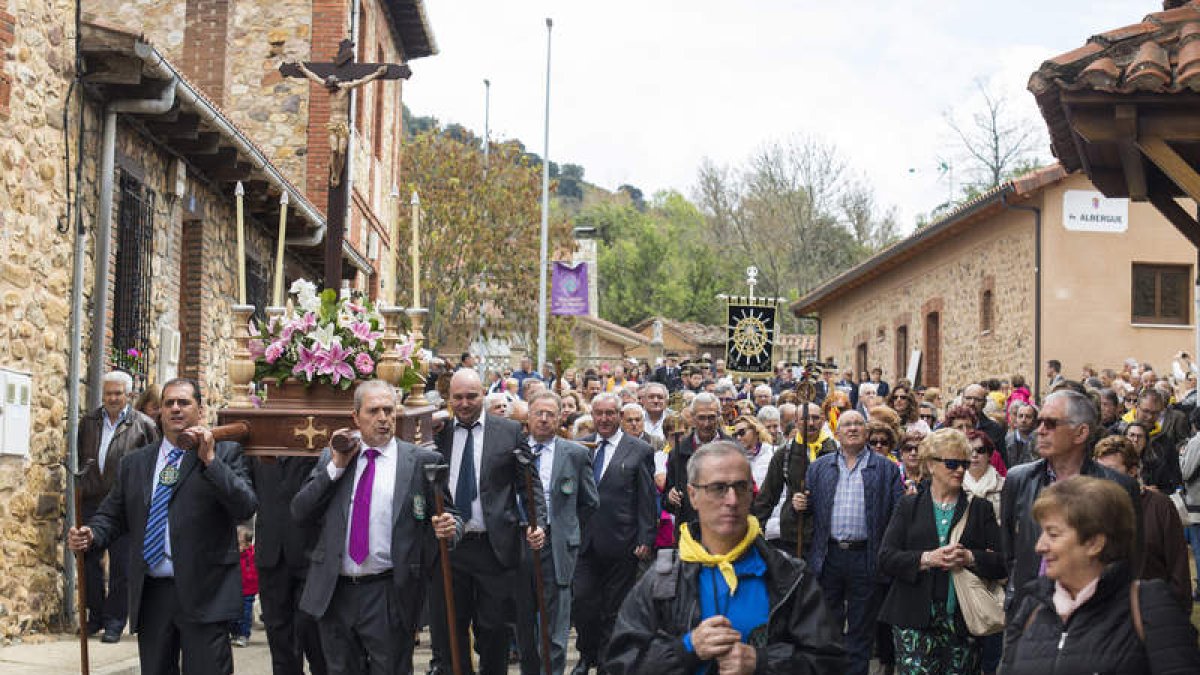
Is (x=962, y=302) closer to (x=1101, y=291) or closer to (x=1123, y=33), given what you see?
(x=1101, y=291)

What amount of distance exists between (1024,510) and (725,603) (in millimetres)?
2926

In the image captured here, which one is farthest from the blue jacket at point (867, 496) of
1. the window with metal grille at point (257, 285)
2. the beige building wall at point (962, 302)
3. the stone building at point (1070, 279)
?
the beige building wall at point (962, 302)

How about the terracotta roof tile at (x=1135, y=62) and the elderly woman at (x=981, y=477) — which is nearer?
the terracotta roof tile at (x=1135, y=62)

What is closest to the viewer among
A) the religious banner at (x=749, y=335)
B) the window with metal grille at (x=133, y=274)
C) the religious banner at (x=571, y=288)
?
the window with metal grille at (x=133, y=274)

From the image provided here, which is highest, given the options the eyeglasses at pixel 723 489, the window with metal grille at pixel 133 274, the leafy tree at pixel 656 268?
the leafy tree at pixel 656 268

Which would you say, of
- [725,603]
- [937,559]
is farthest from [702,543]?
[937,559]

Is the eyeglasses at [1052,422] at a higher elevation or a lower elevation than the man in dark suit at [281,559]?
higher

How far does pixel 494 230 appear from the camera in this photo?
43844 millimetres

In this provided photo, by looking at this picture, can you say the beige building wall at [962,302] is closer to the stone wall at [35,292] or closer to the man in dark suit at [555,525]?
the man in dark suit at [555,525]

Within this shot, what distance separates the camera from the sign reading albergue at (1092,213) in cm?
2602

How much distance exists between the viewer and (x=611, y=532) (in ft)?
36.2

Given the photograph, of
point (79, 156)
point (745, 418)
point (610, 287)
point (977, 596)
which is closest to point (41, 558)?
point (79, 156)

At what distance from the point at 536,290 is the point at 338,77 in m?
33.8

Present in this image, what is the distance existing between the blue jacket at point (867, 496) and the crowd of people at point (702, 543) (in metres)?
0.02
